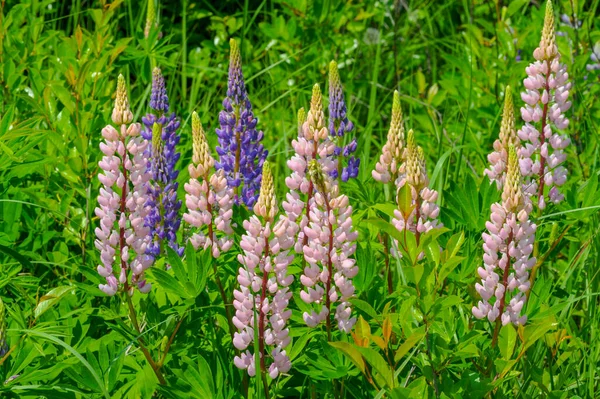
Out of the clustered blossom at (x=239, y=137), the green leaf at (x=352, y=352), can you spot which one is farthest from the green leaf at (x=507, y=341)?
the clustered blossom at (x=239, y=137)

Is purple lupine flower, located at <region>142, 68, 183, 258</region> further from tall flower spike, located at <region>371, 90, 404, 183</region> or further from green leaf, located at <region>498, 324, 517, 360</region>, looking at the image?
green leaf, located at <region>498, 324, 517, 360</region>

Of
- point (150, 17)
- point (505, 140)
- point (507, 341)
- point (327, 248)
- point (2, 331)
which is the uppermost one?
point (150, 17)

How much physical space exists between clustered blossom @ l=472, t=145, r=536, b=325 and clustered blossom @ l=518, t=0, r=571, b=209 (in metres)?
0.54

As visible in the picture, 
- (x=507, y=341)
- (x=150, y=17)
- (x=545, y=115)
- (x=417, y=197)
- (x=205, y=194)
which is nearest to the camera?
(x=507, y=341)

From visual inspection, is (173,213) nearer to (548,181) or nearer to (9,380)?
(9,380)

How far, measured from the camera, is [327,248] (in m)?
1.99

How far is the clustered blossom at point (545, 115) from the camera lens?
2.51 m

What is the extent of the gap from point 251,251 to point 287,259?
→ 0.08 metres

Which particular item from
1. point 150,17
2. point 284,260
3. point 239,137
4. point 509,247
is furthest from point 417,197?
point 150,17

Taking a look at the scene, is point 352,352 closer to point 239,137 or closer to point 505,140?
point 505,140

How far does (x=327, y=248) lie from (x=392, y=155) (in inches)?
20.3

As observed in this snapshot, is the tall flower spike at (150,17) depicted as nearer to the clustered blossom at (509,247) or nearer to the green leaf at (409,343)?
the clustered blossom at (509,247)

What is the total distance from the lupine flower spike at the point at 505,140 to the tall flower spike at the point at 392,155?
0.86 ft

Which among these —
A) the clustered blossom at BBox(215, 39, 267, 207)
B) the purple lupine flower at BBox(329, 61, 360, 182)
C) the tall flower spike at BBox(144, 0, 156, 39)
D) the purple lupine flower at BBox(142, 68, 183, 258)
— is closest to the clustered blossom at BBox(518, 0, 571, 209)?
the purple lupine flower at BBox(329, 61, 360, 182)
